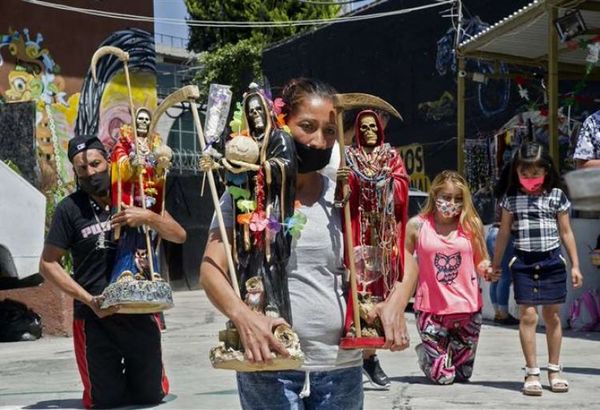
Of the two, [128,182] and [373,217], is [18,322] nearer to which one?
[128,182]

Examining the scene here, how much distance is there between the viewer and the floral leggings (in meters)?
7.44

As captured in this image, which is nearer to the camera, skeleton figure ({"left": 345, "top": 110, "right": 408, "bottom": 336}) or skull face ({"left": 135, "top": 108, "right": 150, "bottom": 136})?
skeleton figure ({"left": 345, "top": 110, "right": 408, "bottom": 336})

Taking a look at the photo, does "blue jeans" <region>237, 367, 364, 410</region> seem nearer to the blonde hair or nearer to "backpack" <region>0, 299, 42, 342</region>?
the blonde hair

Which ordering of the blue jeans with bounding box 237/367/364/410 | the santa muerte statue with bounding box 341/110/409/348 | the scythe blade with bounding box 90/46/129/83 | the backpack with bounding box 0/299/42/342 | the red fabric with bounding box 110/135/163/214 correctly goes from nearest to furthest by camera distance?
the blue jeans with bounding box 237/367/364/410, the santa muerte statue with bounding box 341/110/409/348, the scythe blade with bounding box 90/46/129/83, the red fabric with bounding box 110/135/163/214, the backpack with bounding box 0/299/42/342

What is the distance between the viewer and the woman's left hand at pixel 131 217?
244 inches

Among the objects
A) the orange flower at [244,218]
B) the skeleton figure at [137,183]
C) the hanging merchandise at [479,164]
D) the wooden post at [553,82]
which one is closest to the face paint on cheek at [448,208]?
the skeleton figure at [137,183]

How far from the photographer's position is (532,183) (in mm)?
6836

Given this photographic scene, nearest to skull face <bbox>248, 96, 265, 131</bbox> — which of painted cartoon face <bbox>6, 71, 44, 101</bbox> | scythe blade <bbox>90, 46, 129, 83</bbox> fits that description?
scythe blade <bbox>90, 46, 129, 83</bbox>

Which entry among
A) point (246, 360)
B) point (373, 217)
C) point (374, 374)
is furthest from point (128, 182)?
point (246, 360)

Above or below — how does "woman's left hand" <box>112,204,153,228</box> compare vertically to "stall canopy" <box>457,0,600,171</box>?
below

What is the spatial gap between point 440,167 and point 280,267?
16.2 m

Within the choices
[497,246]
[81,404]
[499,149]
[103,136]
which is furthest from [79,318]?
[103,136]

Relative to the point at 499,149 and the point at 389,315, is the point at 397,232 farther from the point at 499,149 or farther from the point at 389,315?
the point at 499,149

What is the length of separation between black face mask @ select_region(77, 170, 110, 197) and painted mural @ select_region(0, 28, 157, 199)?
1458cm
